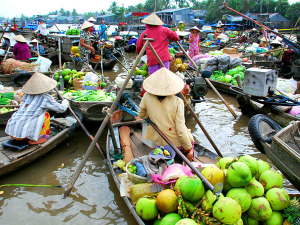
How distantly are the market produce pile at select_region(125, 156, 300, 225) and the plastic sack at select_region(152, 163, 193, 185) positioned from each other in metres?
0.14

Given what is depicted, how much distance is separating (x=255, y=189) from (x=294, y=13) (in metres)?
39.0

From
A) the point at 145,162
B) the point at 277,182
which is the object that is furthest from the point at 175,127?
the point at 277,182

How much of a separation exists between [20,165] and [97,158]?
137 cm

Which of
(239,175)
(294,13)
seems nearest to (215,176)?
(239,175)

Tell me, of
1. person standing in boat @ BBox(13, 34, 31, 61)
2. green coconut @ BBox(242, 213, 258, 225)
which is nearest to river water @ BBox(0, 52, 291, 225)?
green coconut @ BBox(242, 213, 258, 225)

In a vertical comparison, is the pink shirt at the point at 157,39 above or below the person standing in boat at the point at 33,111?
above

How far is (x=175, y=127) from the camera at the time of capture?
3.50 m

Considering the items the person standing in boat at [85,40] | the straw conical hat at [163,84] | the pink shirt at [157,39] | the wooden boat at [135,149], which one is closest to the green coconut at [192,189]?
the wooden boat at [135,149]

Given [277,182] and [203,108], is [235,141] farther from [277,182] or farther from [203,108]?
[277,182]

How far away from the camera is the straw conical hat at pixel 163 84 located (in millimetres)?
3309

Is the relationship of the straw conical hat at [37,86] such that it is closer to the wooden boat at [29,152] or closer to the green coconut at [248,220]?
the wooden boat at [29,152]

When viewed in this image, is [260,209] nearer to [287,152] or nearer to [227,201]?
[227,201]

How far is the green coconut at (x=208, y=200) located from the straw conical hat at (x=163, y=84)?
1377 millimetres

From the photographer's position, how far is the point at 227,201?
2.17 m
